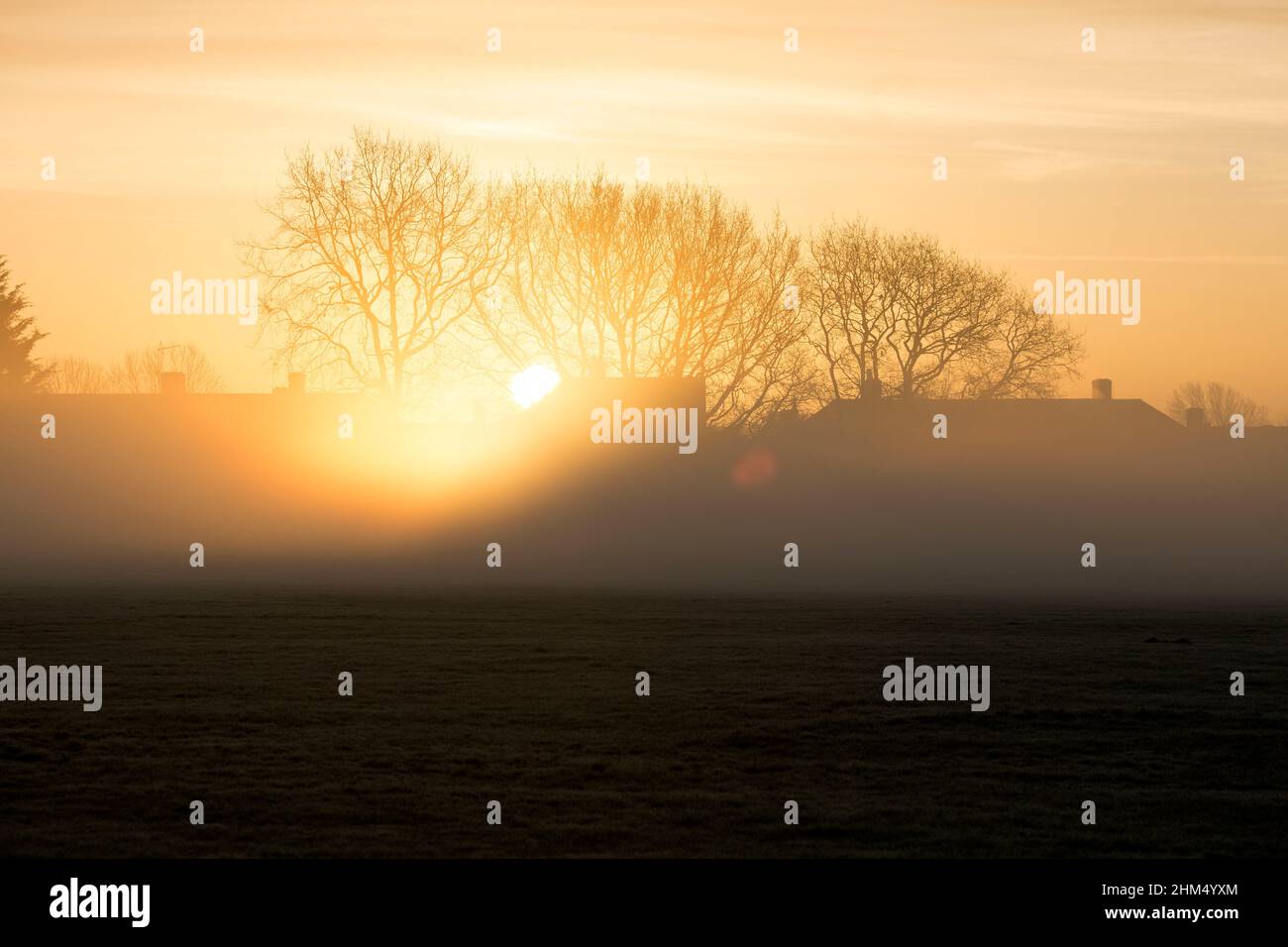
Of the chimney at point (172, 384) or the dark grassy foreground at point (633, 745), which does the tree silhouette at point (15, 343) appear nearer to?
the chimney at point (172, 384)

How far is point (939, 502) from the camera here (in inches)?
2906

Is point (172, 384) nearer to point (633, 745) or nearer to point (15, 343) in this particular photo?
point (15, 343)

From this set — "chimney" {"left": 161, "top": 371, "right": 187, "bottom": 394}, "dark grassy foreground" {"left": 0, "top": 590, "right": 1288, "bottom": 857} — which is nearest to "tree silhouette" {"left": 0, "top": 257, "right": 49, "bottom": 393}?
"chimney" {"left": 161, "top": 371, "right": 187, "bottom": 394}

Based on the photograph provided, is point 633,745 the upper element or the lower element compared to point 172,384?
lower

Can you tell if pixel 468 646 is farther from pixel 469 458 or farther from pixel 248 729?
pixel 469 458

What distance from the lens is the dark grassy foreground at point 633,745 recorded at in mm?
12805

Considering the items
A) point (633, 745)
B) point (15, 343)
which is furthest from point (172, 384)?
point (633, 745)

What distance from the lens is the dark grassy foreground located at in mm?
12805

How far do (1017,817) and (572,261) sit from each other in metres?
58.2

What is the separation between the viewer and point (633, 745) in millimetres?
16641

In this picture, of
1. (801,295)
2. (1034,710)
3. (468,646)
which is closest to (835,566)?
(801,295)

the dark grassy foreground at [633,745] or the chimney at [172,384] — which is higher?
the chimney at [172,384]

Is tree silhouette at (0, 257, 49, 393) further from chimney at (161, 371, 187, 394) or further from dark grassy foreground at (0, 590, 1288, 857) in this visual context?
dark grassy foreground at (0, 590, 1288, 857)

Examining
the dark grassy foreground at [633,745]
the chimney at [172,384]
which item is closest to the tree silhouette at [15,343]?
the chimney at [172,384]
